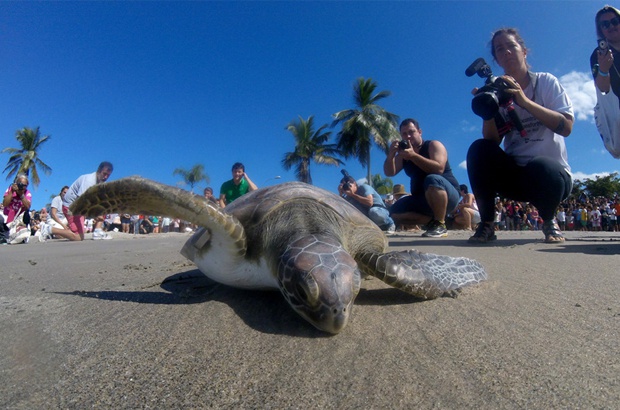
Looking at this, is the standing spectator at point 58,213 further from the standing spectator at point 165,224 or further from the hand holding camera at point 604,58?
the hand holding camera at point 604,58

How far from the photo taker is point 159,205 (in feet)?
5.51

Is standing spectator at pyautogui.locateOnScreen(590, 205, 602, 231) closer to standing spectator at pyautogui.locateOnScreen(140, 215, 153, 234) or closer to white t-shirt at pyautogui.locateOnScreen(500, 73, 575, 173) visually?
white t-shirt at pyautogui.locateOnScreen(500, 73, 575, 173)

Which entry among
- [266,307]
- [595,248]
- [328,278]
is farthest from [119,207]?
[595,248]

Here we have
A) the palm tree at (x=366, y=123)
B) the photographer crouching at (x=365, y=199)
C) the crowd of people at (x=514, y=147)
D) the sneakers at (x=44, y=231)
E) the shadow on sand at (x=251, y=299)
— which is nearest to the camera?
the shadow on sand at (x=251, y=299)

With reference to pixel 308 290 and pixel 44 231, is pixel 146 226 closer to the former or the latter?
pixel 44 231

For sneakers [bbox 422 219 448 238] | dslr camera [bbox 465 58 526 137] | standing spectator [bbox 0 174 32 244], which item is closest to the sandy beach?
dslr camera [bbox 465 58 526 137]

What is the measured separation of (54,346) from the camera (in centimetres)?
118

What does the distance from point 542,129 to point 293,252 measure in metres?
3.67

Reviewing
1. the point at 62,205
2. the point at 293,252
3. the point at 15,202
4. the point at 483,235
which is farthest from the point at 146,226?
the point at 293,252

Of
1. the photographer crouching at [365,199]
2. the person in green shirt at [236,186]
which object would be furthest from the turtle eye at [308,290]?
the person in green shirt at [236,186]

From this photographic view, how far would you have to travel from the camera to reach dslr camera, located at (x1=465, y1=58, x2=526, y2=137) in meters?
3.55

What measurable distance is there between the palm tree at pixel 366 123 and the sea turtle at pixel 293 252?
2855cm

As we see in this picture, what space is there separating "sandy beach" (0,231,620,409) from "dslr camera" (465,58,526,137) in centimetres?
232

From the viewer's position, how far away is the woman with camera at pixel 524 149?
355 centimetres
